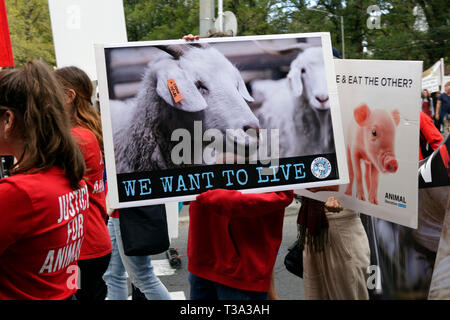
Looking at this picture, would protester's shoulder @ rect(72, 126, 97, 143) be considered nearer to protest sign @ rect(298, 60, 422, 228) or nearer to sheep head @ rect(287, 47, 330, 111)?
sheep head @ rect(287, 47, 330, 111)

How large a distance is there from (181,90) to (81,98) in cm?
113

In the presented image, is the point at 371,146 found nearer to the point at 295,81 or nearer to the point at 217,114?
the point at 295,81

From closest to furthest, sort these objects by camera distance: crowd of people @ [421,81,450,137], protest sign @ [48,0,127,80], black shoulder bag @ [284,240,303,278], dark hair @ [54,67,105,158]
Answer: dark hair @ [54,67,105,158]
black shoulder bag @ [284,240,303,278]
protest sign @ [48,0,127,80]
crowd of people @ [421,81,450,137]

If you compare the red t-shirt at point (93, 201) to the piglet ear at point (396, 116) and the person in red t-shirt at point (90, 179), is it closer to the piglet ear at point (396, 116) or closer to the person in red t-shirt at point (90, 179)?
the person in red t-shirt at point (90, 179)

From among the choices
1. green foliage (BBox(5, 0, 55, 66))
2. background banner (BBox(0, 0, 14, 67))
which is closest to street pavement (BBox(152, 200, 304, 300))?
background banner (BBox(0, 0, 14, 67))

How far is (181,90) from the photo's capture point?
2.49m

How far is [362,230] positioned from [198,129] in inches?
61.1

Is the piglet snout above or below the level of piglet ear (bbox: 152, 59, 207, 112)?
below

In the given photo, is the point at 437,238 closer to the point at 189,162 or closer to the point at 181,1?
the point at 189,162

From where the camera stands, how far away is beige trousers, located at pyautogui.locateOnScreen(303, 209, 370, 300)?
348cm

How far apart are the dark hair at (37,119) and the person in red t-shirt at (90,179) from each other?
1.07 metres

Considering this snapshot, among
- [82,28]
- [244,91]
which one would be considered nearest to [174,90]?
[244,91]

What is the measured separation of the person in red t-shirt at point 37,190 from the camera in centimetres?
182

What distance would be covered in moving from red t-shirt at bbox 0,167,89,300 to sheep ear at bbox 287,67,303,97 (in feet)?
3.68
